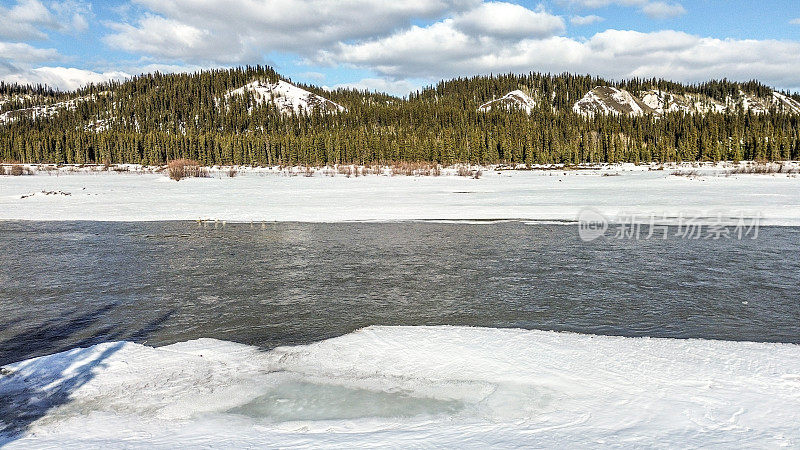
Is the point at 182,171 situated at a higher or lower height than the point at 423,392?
higher

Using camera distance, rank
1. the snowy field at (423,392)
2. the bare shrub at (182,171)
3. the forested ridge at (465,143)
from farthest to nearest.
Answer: the forested ridge at (465,143)
the bare shrub at (182,171)
the snowy field at (423,392)

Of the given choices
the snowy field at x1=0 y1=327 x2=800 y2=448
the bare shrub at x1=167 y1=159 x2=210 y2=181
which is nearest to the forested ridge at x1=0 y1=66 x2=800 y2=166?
the bare shrub at x1=167 y1=159 x2=210 y2=181

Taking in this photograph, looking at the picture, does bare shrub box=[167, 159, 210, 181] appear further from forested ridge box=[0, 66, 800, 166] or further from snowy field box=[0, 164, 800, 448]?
forested ridge box=[0, 66, 800, 166]

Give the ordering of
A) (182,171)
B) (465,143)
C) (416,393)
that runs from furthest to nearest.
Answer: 1. (465,143)
2. (182,171)
3. (416,393)

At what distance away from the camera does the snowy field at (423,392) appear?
4121 mm

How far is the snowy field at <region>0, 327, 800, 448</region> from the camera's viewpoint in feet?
13.5

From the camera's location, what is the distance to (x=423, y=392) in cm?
500

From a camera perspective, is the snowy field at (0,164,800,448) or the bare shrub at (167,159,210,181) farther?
the bare shrub at (167,159,210,181)

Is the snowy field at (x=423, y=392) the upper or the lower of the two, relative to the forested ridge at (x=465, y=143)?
lower

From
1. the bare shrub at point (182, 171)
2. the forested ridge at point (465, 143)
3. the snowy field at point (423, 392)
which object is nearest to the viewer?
the snowy field at point (423, 392)

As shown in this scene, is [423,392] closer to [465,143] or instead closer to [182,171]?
[182,171]

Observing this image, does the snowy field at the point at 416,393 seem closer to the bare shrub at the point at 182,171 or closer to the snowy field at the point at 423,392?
the snowy field at the point at 423,392

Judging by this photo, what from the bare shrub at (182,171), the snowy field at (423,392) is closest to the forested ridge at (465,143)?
the bare shrub at (182,171)

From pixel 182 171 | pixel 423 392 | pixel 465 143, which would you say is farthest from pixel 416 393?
pixel 465 143
